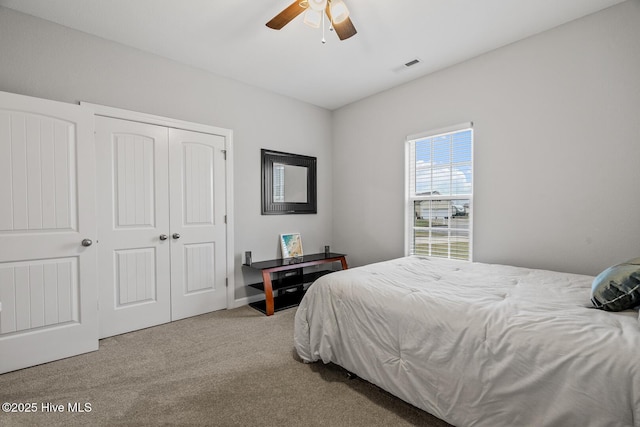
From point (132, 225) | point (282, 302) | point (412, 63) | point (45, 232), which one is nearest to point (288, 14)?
point (412, 63)

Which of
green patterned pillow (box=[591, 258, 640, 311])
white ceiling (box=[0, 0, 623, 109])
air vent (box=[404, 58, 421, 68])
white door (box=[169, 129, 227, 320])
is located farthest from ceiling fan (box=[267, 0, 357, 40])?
green patterned pillow (box=[591, 258, 640, 311])

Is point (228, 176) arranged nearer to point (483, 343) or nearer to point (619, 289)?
point (483, 343)

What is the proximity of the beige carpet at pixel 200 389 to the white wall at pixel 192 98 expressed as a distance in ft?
4.28

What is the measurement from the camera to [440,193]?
11.2 feet

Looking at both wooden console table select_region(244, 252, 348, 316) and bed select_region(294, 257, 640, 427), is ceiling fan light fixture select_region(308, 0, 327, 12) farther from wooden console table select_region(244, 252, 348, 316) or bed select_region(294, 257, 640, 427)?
wooden console table select_region(244, 252, 348, 316)

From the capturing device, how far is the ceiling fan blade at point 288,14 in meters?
2.01

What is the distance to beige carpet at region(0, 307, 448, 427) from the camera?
165 cm

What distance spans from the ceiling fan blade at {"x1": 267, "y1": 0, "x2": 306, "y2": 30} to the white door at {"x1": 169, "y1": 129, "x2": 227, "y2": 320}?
1574 millimetres

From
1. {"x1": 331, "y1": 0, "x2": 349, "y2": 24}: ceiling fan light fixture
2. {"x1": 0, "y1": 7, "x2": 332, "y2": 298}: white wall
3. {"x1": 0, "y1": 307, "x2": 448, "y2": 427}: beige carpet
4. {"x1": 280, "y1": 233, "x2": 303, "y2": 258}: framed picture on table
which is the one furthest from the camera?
{"x1": 280, "y1": 233, "x2": 303, "y2": 258}: framed picture on table

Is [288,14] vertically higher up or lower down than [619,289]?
higher up

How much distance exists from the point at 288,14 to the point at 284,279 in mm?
2914

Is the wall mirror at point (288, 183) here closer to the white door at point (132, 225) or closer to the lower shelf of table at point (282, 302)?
the lower shelf of table at point (282, 302)

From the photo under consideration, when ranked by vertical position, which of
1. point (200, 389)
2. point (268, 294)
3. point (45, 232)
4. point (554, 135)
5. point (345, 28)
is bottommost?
point (200, 389)

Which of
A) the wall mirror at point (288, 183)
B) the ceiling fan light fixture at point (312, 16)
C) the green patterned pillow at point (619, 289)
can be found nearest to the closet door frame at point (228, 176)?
the wall mirror at point (288, 183)
